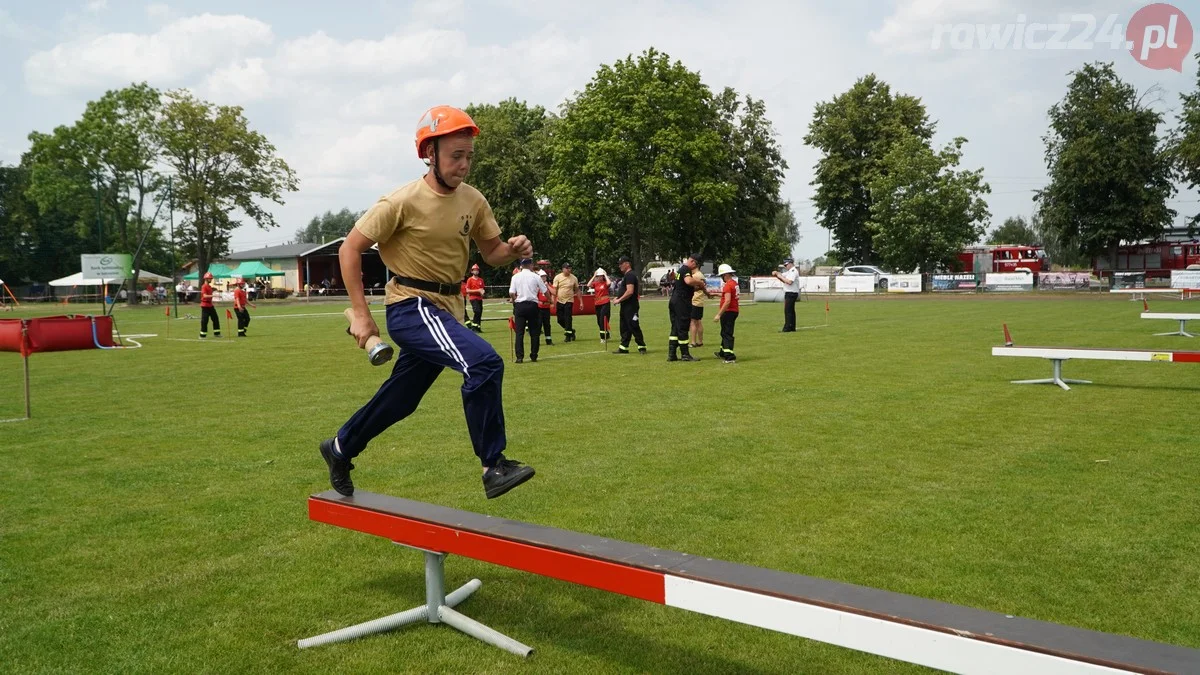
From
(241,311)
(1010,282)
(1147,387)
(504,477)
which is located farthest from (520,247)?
(1010,282)

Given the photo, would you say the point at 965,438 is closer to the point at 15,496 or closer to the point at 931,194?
the point at 15,496

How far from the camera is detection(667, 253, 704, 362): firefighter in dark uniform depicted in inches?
773

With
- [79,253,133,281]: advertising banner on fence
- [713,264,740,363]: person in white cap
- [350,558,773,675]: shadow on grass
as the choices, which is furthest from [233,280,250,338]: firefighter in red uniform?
[79,253,133,281]: advertising banner on fence

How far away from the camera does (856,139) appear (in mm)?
80250

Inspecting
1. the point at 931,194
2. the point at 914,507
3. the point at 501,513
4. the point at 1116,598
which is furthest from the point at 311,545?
the point at 931,194

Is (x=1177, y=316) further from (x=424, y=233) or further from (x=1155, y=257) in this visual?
(x=1155, y=257)

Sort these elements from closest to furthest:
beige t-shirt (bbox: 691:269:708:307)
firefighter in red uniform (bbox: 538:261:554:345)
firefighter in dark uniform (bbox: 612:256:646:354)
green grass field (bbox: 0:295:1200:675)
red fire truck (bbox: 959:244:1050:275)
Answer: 1. green grass field (bbox: 0:295:1200:675)
2. beige t-shirt (bbox: 691:269:708:307)
3. firefighter in dark uniform (bbox: 612:256:646:354)
4. firefighter in red uniform (bbox: 538:261:554:345)
5. red fire truck (bbox: 959:244:1050:275)

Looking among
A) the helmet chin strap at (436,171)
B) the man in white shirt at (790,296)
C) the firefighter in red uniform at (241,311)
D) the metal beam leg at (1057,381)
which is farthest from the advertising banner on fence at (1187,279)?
the helmet chin strap at (436,171)

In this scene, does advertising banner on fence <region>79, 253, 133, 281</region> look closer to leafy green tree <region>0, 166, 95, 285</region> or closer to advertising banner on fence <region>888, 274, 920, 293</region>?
leafy green tree <region>0, 166, 95, 285</region>

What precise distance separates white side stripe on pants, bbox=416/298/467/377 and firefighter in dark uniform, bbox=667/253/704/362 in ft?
47.6

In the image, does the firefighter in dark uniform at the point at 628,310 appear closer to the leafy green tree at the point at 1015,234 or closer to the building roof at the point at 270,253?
the building roof at the point at 270,253

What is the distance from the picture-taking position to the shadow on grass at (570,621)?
440 centimetres

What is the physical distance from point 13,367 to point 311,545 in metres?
18.3

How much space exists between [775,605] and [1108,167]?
75229mm
